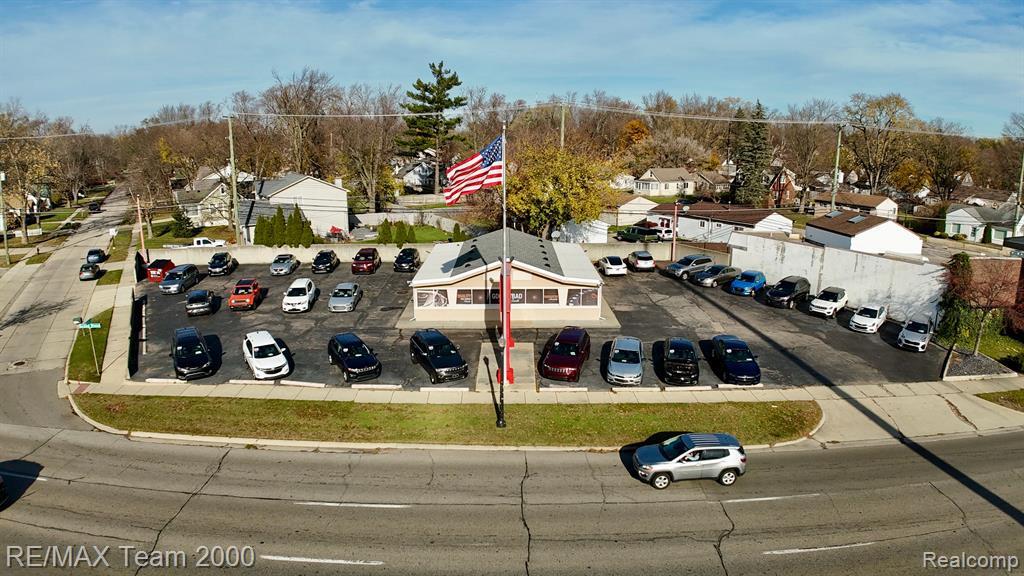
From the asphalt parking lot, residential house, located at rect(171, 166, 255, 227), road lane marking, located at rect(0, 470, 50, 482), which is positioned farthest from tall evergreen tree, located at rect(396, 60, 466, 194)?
road lane marking, located at rect(0, 470, 50, 482)

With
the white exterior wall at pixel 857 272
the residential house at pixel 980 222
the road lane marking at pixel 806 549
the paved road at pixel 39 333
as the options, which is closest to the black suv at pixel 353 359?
the paved road at pixel 39 333

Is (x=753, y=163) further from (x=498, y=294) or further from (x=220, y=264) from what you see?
(x=220, y=264)

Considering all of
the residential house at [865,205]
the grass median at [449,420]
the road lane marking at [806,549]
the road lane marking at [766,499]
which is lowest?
the grass median at [449,420]

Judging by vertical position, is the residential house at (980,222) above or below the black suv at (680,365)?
above

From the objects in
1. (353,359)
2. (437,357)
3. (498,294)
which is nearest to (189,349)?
(353,359)

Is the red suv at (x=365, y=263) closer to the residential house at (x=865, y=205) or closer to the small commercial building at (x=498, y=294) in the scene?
the small commercial building at (x=498, y=294)

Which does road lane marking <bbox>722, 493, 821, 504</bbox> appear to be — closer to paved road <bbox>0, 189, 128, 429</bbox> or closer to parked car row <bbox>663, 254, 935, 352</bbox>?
parked car row <bbox>663, 254, 935, 352</bbox>
